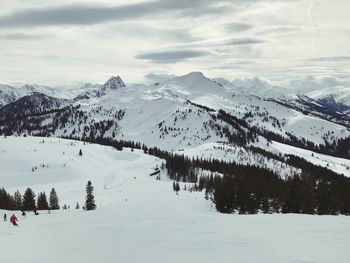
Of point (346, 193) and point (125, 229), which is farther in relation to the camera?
point (346, 193)

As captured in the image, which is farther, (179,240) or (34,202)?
(34,202)

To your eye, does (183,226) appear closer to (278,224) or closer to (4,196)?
(278,224)

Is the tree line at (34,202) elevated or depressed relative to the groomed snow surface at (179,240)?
depressed

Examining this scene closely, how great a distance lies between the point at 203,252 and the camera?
34.8 meters

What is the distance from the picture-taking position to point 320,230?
43.2 m

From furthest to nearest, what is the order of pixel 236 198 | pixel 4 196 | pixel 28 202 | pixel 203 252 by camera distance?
pixel 4 196 → pixel 28 202 → pixel 236 198 → pixel 203 252

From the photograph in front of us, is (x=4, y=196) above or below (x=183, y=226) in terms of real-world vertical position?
below

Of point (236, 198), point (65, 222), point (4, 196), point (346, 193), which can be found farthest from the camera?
point (4, 196)

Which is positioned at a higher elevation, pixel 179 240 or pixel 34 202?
pixel 179 240

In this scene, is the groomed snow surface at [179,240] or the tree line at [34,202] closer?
the groomed snow surface at [179,240]

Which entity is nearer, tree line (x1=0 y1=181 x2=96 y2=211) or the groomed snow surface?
the groomed snow surface

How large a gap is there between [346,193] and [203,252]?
67.1 meters

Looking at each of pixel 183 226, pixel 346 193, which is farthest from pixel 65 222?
pixel 346 193

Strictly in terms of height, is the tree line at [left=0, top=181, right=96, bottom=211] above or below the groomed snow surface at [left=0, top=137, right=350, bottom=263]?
below
